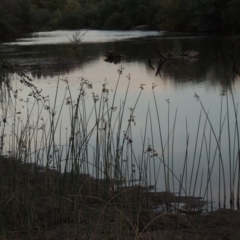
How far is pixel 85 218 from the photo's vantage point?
300 centimetres

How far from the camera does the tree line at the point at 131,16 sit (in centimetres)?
2819

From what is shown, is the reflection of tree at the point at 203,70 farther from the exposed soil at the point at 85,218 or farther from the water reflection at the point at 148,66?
the exposed soil at the point at 85,218

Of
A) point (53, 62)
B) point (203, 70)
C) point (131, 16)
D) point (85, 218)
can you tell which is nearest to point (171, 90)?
point (203, 70)

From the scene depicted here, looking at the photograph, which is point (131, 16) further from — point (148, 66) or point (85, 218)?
point (85, 218)

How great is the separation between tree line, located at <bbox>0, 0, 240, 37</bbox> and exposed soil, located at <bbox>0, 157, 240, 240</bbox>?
11.7 metres

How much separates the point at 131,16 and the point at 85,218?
4109cm

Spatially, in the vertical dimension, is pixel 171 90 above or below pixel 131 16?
below

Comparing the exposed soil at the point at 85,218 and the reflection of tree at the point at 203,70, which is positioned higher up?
the reflection of tree at the point at 203,70

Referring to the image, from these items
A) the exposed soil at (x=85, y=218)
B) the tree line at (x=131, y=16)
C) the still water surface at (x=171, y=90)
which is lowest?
the exposed soil at (x=85, y=218)

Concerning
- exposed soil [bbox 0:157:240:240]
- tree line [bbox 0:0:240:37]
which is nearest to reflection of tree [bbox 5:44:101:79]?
tree line [bbox 0:0:240:37]

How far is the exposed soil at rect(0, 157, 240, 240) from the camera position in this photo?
2.68 m

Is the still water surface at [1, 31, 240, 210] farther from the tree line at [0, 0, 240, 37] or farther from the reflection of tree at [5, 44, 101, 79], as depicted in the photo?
the tree line at [0, 0, 240, 37]

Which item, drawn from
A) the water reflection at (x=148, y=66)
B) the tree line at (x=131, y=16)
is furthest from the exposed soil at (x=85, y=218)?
the tree line at (x=131, y=16)

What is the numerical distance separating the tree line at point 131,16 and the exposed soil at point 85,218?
11663mm
